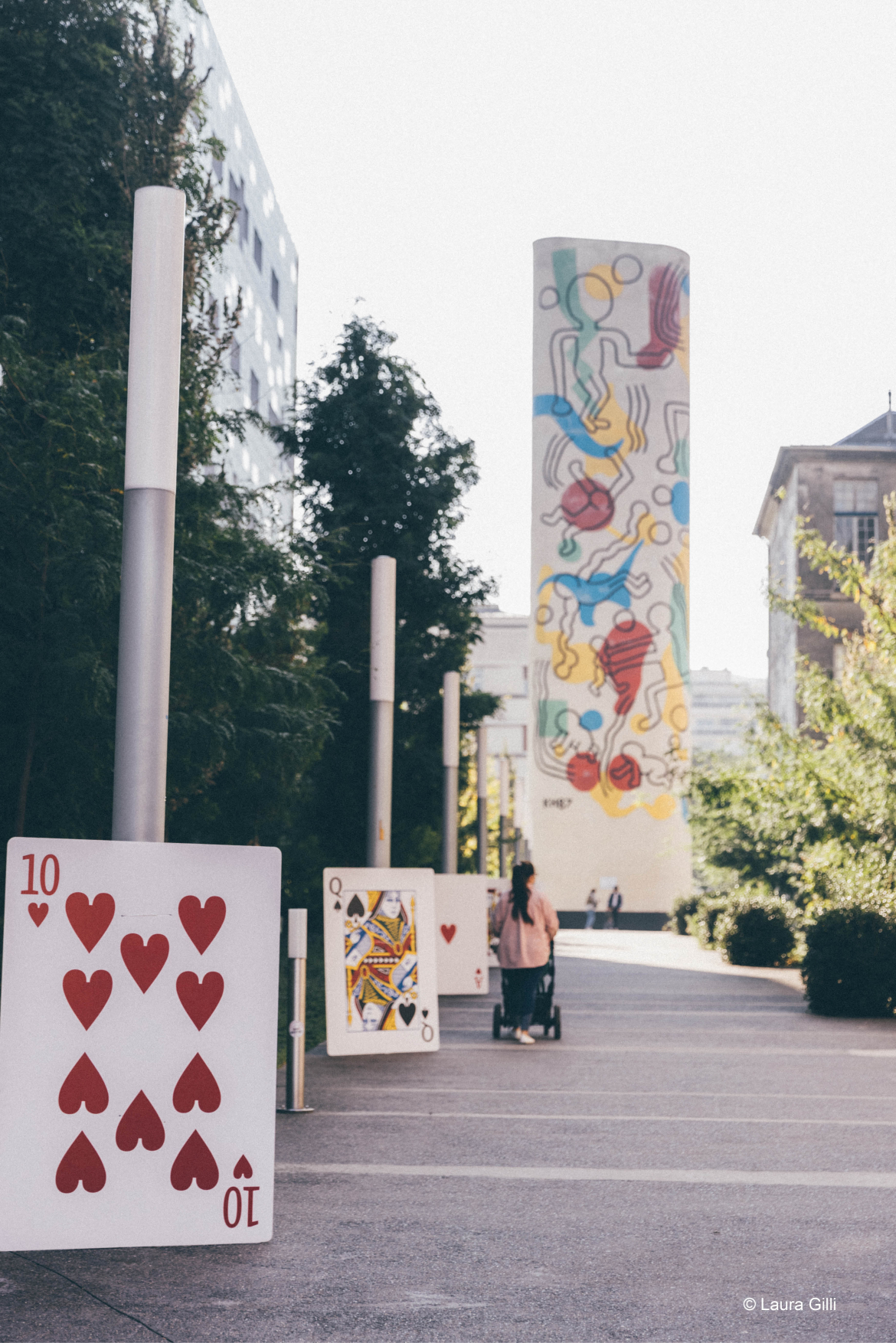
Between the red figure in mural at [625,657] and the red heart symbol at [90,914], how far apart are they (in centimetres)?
4884

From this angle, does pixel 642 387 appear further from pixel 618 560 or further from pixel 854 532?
pixel 854 532

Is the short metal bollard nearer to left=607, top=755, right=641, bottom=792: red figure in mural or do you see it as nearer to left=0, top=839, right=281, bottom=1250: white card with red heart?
left=0, top=839, right=281, bottom=1250: white card with red heart

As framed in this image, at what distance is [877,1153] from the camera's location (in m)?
8.15

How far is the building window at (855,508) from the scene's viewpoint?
50031 millimetres

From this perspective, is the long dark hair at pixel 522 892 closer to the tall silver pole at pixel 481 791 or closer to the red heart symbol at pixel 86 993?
the red heart symbol at pixel 86 993

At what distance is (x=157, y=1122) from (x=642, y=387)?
51979 mm

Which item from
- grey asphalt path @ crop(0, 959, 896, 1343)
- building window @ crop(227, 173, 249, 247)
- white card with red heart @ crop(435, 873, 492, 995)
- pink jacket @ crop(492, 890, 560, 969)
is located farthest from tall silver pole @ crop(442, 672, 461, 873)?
building window @ crop(227, 173, 249, 247)

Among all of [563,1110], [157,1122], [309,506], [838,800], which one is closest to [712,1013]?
[838,800]

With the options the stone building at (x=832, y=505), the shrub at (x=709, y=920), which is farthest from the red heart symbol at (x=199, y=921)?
the stone building at (x=832, y=505)

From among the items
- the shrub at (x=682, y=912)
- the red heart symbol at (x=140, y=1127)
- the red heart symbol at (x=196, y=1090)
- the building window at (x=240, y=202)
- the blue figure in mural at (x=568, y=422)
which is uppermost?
the building window at (x=240, y=202)

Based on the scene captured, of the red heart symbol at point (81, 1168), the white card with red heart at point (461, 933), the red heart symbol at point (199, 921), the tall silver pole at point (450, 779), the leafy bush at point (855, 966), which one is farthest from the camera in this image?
the tall silver pole at point (450, 779)

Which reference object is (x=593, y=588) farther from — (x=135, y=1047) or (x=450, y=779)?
(x=135, y=1047)

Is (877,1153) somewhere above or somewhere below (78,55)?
below

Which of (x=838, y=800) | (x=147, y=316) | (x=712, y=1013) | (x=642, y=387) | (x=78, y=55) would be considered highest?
(x=642, y=387)
